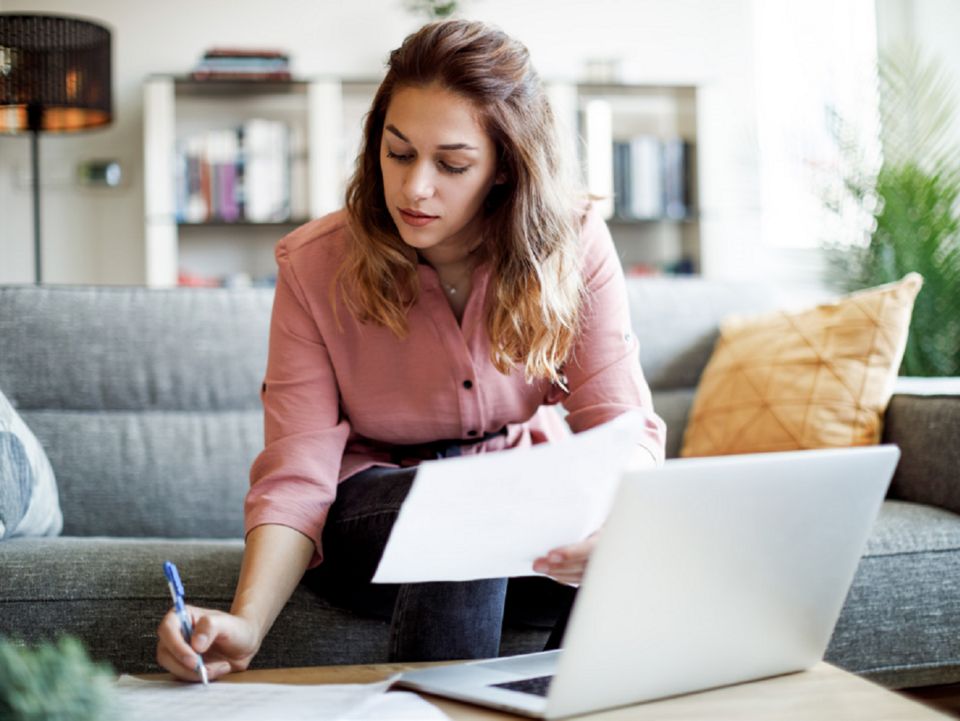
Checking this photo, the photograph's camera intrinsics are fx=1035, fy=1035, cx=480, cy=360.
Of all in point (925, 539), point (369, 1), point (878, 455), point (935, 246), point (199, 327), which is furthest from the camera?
point (369, 1)

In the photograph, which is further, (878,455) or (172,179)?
(172,179)

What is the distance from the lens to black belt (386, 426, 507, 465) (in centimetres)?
132

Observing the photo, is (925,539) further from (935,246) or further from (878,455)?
(935,246)

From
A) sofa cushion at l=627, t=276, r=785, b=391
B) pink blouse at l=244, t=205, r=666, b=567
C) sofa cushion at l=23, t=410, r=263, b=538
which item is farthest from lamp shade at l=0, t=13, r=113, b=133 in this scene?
pink blouse at l=244, t=205, r=666, b=567

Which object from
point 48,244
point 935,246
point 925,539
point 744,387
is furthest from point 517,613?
point 48,244

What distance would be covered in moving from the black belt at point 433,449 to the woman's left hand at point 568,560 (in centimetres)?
55

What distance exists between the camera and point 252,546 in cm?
104

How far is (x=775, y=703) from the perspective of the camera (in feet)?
2.45

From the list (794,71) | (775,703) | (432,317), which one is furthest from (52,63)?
(794,71)

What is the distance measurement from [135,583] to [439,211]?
0.59m

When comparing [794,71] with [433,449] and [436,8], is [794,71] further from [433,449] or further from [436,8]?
[433,449]

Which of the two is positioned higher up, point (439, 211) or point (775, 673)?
point (439, 211)

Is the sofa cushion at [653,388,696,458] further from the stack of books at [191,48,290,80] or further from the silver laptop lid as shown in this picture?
the stack of books at [191,48,290,80]

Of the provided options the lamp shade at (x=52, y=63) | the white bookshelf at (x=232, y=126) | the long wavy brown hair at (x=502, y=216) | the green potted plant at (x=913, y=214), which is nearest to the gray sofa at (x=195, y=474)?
the long wavy brown hair at (x=502, y=216)
